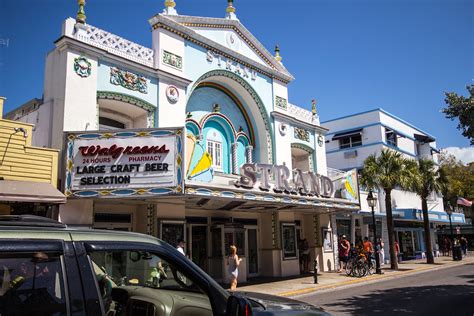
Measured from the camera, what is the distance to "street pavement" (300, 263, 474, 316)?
10.4 metres

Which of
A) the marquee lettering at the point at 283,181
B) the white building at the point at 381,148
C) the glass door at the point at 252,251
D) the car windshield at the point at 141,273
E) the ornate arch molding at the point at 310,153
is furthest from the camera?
the white building at the point at 381,148

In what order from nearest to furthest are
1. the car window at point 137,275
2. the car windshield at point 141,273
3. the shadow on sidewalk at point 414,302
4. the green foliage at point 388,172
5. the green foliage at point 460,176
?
the car window at point 137,275 → the car windshield at point 141,273 → the shadow on sidewalk at point 414,302 → the green foliage at point 388,172 → the green foliage at point 460,176

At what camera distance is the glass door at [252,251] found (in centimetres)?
2009

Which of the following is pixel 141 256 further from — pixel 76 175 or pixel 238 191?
pixel 238 191

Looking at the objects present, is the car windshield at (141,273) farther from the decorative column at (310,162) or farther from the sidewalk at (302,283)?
the decorative column at (310,162)

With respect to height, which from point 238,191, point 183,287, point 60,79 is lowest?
point 183,287

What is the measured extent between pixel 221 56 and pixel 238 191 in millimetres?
6945

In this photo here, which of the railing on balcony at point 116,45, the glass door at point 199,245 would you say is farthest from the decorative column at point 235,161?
the railing on balcony at point 116,45

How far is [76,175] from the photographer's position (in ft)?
41.0

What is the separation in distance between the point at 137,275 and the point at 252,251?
55.7ft

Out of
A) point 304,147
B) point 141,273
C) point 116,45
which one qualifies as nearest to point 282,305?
point 141,273

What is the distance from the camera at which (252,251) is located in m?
20.3

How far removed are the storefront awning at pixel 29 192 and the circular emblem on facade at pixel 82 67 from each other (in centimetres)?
370

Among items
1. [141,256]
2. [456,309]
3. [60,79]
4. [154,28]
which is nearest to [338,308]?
[456,309]
